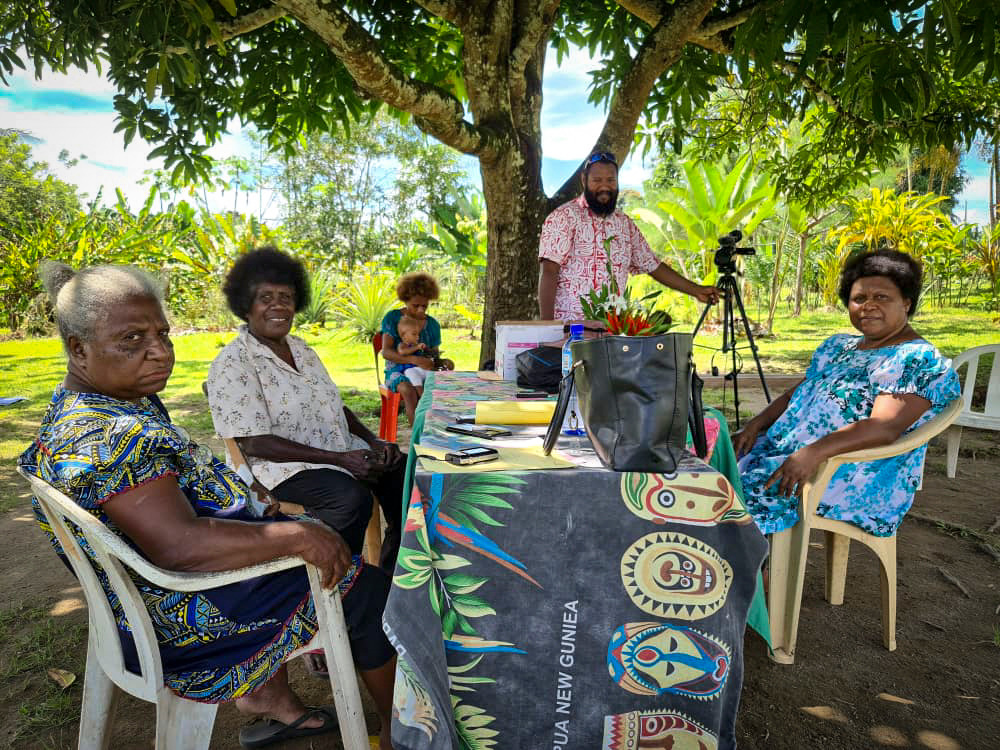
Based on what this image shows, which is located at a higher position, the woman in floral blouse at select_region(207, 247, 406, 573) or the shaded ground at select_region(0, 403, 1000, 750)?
the woman in floral blouse at select_region(207, 247, 406, 573)

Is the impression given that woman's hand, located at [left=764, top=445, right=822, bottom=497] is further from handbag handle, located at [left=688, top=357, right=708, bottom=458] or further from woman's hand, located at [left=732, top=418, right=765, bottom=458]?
handbag handle, located at [left=688, top=357, right=708, bottom=458]

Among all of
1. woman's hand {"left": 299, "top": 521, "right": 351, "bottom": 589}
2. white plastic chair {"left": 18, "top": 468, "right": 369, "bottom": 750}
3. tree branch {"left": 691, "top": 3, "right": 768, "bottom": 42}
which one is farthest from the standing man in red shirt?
white plastic chair {"left": 18, "top": 468, "right": 369, "bottom": 750}

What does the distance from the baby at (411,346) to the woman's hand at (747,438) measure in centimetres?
265

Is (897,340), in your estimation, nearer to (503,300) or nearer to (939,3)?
(939,3)

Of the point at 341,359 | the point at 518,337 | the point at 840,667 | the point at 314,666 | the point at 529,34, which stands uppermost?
the point at 529,34

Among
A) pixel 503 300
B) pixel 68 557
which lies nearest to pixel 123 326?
pixel 68 557

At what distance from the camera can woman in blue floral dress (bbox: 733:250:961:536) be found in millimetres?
2330

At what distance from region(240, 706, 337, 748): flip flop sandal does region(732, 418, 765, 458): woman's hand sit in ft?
6.66

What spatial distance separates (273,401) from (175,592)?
1.17m

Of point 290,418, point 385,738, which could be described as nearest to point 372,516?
point 290,418

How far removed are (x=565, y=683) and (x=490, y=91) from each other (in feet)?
13.3

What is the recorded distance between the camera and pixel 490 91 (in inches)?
178

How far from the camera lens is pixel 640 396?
5.06ft

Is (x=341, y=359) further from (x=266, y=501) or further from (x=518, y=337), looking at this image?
(x=266, y=501)
